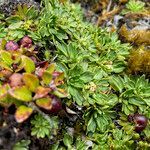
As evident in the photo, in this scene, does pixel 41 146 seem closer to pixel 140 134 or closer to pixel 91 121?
pixel 91 121

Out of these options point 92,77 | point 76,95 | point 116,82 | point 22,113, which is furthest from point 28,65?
point 116,82

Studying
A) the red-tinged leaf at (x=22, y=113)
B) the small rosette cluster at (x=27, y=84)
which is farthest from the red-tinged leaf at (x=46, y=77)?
the red-tinged leaf at (x=22, y=113)

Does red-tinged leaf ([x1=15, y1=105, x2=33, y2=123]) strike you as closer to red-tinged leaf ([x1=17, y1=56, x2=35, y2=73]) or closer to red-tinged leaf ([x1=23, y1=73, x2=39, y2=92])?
red-tinged leaf ([x1=23, y1=73, x2=39, y2=92])

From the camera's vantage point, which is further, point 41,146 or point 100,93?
point 100,93

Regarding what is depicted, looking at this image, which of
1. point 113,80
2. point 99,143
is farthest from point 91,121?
point 113,80

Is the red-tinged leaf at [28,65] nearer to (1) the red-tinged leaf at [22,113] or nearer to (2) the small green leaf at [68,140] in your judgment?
(1) the red-tinged leaf at [22,113]

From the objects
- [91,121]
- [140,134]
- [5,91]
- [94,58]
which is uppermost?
[5,91]

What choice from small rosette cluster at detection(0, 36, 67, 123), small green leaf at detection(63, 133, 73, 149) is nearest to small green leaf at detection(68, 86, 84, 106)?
small rosette cluster at detection(0, 36, 67, 123)
